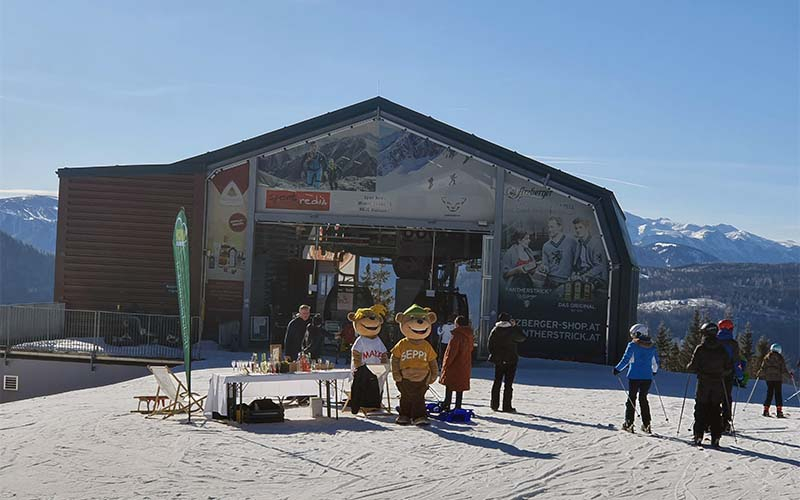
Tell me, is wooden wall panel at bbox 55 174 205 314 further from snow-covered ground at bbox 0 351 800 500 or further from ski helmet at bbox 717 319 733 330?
ski helmet at bbox 717 319 733 330

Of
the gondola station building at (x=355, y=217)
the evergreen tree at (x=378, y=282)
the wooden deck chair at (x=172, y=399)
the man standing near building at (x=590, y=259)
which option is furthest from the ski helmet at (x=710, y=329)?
the evergreen tree at (x=378, y=282)

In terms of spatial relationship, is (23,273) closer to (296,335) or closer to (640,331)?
(296,335)

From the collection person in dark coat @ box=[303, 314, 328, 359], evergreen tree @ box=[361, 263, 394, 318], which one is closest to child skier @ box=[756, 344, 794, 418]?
person in dark coat @ box=[303, 314, 328, 359]

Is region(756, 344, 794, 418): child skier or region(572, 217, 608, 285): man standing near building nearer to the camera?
region(756, 344, 794, 418): child skier

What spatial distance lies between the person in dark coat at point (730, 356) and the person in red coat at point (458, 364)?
11.5 ft

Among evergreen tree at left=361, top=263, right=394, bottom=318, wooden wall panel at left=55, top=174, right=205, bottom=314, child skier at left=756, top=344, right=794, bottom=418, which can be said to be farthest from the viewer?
evergreen tree at left=361, top=263, right=394, bottom=318

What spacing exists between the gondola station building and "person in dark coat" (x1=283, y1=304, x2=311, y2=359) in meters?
9.06

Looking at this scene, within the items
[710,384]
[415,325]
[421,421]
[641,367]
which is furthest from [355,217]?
[710,384]

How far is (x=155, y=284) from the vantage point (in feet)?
79.4

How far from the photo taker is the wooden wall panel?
2419 cm

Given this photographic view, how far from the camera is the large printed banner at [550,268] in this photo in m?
24.1

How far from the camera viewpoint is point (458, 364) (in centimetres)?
1362

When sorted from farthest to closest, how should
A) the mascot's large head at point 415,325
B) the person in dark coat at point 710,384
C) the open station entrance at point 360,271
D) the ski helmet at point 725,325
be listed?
the open station entrance at point 360,271 < the ski helmet at point 725,325 < the mascot's large head at point 415,325 < the person in dark coat at point 710,384

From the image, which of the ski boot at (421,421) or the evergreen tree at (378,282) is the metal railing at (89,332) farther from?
the ski boot at (421,421)
